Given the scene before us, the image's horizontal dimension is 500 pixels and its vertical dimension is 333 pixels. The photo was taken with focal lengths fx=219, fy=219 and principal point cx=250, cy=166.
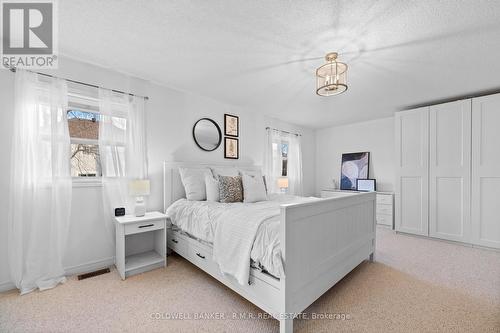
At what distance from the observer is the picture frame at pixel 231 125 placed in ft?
12.9

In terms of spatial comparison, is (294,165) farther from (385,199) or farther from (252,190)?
(252,190)

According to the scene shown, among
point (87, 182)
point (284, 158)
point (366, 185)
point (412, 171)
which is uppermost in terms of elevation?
point (284, 158)

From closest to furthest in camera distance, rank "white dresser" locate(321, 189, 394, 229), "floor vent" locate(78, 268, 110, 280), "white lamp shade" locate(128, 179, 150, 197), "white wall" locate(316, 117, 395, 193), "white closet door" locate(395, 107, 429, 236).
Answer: "floor vent" locate(78, 268, 110, 280)
"white lamp shade" locate(128, 179, 150, 197)
"white closet door" locate(395, 107, 429, 236)
"white dresser" locate(321, 189, 394, 229)
"white wall" locate(316, 117, 395, 193)

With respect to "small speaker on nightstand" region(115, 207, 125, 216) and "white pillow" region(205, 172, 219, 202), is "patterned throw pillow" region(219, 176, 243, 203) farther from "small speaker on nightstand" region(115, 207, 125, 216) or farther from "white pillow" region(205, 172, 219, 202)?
"small speaker on nightstand" region(115, 207, 125, 216)

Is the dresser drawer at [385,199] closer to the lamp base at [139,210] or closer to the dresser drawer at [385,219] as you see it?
the dresser drawer at [385,219]

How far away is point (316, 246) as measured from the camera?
1.81 m

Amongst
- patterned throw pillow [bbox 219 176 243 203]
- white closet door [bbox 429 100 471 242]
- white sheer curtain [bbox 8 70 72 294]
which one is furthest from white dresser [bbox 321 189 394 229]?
white sheer curtain [bbox 8 70 72 294]

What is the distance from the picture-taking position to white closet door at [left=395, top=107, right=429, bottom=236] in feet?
12.7

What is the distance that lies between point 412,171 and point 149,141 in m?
4.49

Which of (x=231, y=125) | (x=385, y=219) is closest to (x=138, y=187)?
(x=231, y=125)

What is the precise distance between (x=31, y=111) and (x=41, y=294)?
178cm

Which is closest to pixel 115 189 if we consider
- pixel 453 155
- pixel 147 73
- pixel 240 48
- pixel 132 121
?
pixel 132 121

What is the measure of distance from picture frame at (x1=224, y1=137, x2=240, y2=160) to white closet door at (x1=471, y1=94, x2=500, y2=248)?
12.4 ft

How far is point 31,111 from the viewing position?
220 centimetres
